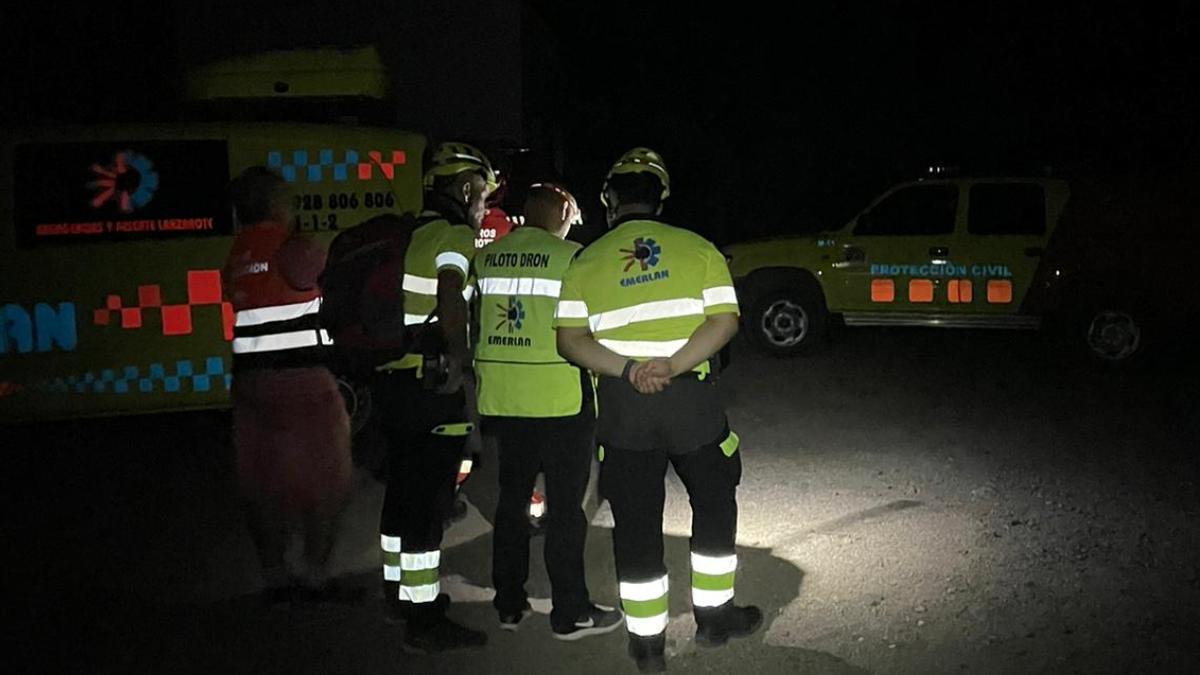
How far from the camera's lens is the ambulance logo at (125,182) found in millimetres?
7609

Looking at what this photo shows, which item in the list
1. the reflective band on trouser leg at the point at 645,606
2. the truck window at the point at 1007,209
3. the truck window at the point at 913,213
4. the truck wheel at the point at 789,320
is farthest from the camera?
the truck wheel at the point at 789,320

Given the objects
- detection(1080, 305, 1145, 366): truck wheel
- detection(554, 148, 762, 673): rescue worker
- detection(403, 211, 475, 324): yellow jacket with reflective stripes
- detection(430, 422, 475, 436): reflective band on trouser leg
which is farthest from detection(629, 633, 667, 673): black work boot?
detection(1080, 305, 1145, 366): truck wheel

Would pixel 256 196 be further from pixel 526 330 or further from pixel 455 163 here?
pixel 526 330

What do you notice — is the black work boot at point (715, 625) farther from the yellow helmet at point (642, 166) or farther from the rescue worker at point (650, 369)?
the yellow helmet at point (642, 166)

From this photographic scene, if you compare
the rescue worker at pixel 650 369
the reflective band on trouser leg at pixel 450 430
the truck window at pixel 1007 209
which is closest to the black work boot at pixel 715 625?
the rescue worker at pixel 650 369

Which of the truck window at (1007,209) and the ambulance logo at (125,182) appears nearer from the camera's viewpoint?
the ambulance logo at (125,182)

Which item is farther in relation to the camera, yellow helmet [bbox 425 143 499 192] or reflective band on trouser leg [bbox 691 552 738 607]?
yellow helmet [bbox 425 143 499 192]

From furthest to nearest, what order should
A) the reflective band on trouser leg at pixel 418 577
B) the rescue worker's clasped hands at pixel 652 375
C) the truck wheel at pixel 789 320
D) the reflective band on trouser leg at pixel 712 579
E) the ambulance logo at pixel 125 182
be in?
the truck wheel at pixel 789 320
the ambulance logo at pixel 125 182
the reflective band on trouser leg at pixel 418 577
the reflective band on trouser leg at pixel 712 579
the rescue worker's clasped hands at pixel 652 375

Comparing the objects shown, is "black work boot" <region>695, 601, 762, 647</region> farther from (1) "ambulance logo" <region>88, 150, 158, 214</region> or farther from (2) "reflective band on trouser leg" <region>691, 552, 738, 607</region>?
(1) "ambulance logo" <region>88, 150, 158, 214</region>

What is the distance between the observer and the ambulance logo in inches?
300

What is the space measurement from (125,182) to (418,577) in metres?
4.02

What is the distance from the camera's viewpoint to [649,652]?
449 centimetres

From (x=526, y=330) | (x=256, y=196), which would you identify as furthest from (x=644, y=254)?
(x=256, y=196)

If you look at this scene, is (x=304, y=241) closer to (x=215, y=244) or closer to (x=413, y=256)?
(x=413, y=256)
